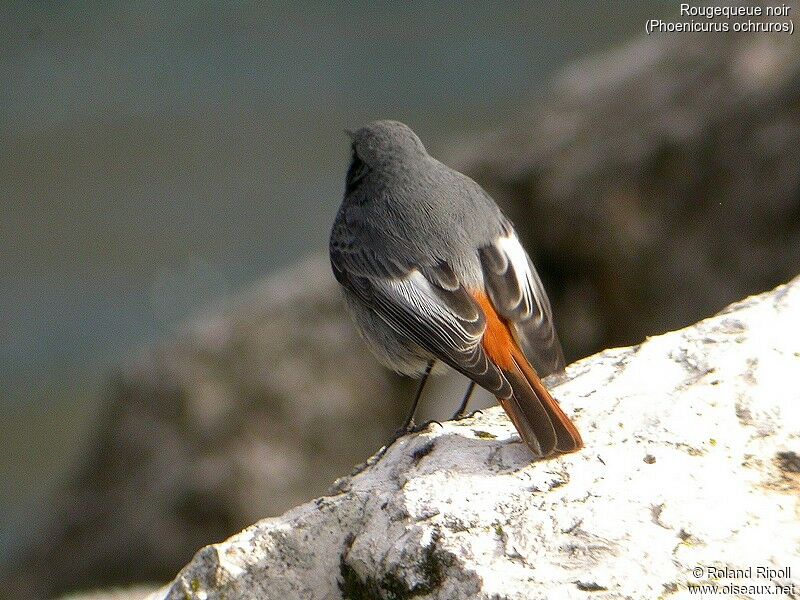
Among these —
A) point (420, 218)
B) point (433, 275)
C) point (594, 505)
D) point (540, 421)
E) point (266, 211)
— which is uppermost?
point (266, 211)

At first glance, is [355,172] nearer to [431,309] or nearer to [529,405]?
[431,309]

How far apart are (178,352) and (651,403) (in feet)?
17.8

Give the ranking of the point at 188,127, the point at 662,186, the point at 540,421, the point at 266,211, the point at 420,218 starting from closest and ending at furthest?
1. the point at 540,421
2. the point at 420,218
3. the point at 662,186
4. the point at 266,211
5. the point at 188,127

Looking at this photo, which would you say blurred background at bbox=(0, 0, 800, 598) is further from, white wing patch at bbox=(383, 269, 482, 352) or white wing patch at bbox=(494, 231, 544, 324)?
white wing patch at bbox=(383, 269, 482, 352)

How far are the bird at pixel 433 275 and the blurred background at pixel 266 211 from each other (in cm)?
296

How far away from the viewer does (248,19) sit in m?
14.3

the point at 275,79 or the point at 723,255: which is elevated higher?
the point at 275,79

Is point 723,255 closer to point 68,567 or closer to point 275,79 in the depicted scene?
point 68,567

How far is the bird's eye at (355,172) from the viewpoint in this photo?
567 centimetres

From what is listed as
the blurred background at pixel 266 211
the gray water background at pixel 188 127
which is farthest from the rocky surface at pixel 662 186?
the gray water background at pixel 188 127

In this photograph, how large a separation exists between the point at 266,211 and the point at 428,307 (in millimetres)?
8960

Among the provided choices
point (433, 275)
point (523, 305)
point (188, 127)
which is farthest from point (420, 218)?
point (188, 127)

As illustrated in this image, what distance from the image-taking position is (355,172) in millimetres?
5758

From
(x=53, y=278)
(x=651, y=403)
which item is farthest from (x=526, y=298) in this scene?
(x=53, y=278)
